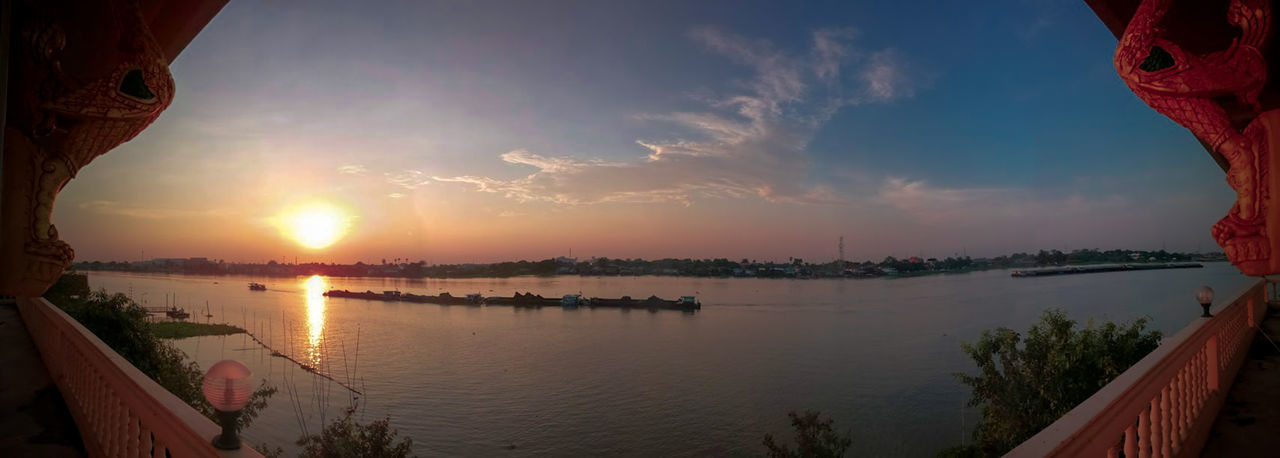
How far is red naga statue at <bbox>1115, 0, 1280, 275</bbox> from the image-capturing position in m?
1.09

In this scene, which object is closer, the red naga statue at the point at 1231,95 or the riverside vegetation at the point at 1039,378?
the red naga statue at the point at 1231,95

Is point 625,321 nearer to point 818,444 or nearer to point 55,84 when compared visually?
point 818,444

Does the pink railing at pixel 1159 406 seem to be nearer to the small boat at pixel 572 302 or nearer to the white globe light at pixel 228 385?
the white globe light at pixel 228 385

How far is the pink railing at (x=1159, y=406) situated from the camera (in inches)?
40.4

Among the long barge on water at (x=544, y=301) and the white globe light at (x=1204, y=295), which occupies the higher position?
the white globe light at (x=1204, y=295)

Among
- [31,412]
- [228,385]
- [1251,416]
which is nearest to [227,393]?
[228,385]

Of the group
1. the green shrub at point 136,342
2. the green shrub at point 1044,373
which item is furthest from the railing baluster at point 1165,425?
the green shrub at point 136,342

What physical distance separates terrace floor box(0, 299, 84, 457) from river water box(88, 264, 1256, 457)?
974 cm

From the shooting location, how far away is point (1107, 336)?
812cm

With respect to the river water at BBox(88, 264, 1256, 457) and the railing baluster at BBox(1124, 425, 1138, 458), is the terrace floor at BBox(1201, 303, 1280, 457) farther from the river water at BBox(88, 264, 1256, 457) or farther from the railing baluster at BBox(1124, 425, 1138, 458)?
the river water at BBox(88, 264, 1256, 457)

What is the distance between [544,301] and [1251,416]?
39795mm

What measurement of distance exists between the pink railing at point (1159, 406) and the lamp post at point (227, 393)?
1.44m

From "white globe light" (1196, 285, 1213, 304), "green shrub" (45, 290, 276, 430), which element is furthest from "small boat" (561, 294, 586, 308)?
"white globe light" (1196, 285, 1213, 304)

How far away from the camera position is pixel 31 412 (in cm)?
246
